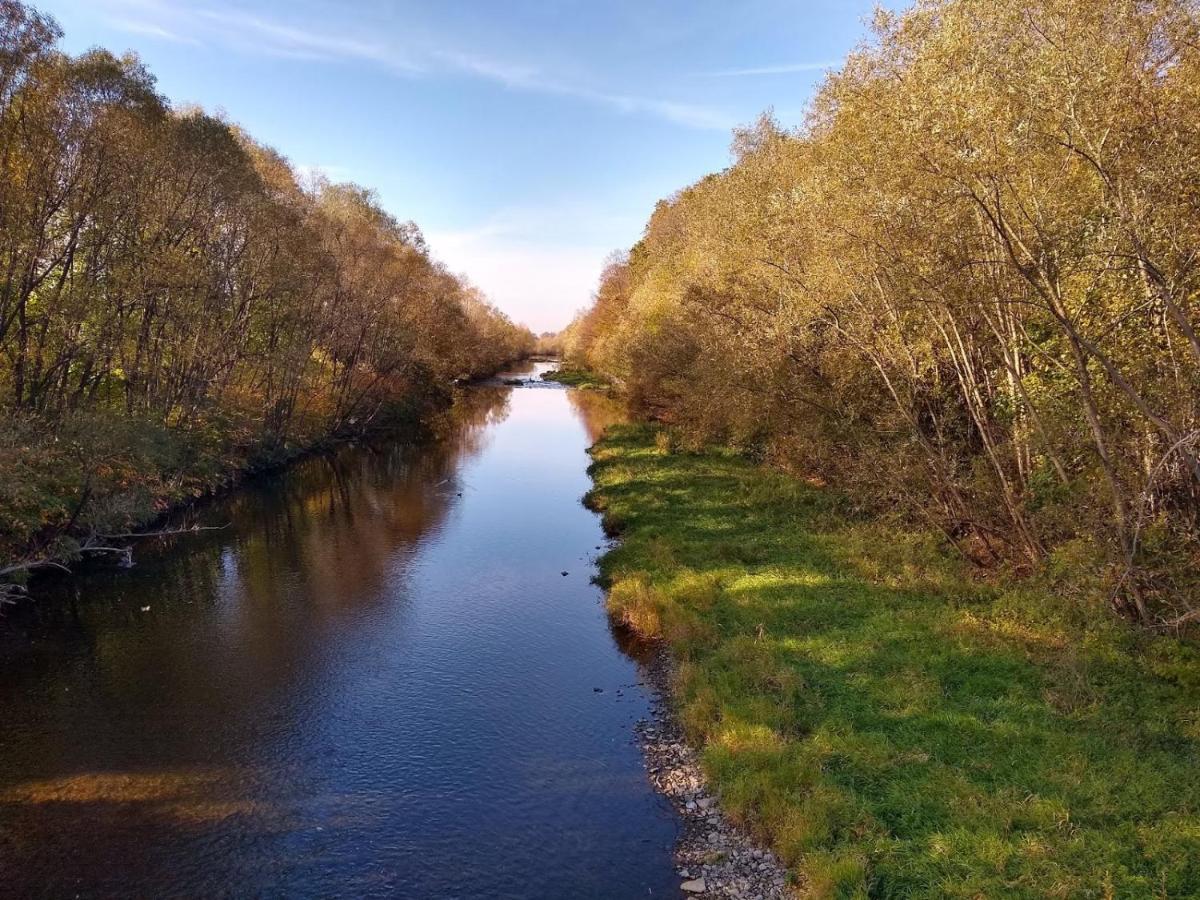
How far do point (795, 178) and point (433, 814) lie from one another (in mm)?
21159

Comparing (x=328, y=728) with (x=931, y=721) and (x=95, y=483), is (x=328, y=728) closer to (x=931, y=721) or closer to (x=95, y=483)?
(x=931, y=721)

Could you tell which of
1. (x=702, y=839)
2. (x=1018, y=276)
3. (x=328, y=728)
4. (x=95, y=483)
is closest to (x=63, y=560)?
(x=95, y=483)

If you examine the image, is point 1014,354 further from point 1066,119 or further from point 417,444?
point 417,444

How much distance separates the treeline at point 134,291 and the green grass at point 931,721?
53.2 feet

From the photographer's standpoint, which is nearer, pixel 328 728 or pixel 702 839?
pixel 702 839

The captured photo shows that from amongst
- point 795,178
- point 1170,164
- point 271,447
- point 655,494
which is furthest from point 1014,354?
point 271,447

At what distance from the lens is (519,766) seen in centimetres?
1237

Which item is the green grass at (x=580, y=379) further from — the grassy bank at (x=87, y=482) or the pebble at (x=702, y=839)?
the pebble at (x=702, y=839)

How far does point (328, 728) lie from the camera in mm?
13539

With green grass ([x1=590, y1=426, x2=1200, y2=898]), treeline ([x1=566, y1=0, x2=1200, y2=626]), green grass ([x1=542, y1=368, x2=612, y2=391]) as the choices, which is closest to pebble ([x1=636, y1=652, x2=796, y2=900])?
green grass ([x1=590, y1=426, x2=1200, y2=898])

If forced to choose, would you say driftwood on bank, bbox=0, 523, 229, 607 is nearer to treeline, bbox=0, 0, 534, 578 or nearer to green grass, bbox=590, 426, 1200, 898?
treeline, bbox=0, 0, 534, 578

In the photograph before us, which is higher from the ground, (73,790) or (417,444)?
(417,444)

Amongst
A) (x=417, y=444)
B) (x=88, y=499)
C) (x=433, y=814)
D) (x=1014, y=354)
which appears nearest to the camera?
(x=433, y=814)

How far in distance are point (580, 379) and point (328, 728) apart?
316ft
